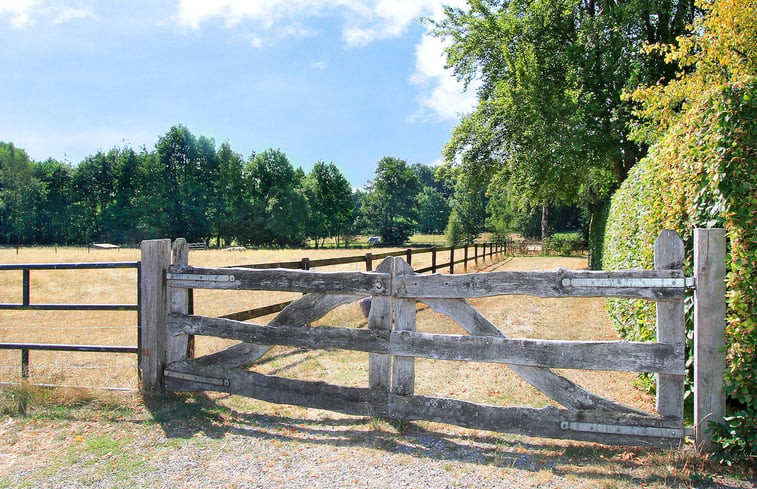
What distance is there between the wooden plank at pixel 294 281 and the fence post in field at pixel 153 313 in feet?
0.54

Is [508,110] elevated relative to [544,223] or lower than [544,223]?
elevated

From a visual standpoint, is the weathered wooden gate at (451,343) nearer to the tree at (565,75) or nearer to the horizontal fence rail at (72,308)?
the horizontal fence rail at (72,308)

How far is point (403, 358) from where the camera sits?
409cm

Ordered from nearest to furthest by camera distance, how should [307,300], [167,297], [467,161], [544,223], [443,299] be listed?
[443,299], [307,300], [167,297], [467,161], [544,223]

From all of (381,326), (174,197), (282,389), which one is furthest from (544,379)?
(174,197)

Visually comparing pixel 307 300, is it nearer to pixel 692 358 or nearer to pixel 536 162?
pixel 692 358

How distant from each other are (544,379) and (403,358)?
3.88ft

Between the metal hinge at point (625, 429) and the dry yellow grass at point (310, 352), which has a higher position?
the metal hinge at point (625, 429)

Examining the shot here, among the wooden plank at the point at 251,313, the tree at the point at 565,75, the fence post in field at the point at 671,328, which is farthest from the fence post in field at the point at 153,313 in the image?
the tree at the point at 565,75

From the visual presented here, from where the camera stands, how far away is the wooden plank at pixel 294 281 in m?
4.15

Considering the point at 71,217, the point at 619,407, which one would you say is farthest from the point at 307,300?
the point at 71,217

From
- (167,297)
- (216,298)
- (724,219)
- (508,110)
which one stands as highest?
(508,110)

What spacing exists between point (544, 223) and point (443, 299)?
46.7m

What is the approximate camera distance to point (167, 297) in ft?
15.7
